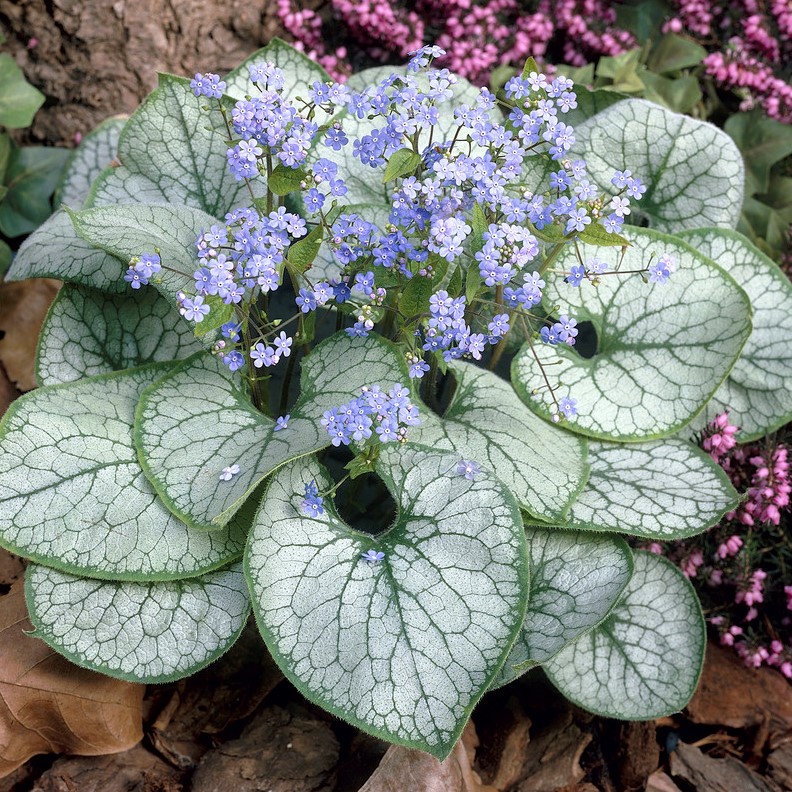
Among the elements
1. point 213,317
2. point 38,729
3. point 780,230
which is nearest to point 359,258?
point 213,317

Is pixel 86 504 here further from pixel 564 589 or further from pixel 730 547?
pixel 730 547

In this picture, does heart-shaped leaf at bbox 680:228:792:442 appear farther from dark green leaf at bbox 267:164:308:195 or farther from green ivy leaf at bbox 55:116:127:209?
green ivy leaf at bbox 55:116:127:209

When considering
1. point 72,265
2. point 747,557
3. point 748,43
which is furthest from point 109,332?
point 748,43

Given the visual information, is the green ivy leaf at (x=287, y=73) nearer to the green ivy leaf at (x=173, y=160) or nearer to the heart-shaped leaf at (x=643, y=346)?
the green ivy leaf at (x=173, y=160)

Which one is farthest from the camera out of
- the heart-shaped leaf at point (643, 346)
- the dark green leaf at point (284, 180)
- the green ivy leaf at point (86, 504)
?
the heart-shaped leaf at point (643, 346)

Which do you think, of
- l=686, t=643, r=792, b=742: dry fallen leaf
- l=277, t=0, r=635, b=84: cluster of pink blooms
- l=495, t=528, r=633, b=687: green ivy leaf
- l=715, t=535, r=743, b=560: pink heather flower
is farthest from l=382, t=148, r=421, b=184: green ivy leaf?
l=277, t=0, r=635, b=84: cluster of pink blooms

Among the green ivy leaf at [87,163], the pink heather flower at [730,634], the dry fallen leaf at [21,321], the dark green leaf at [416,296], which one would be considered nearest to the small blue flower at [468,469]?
the dark green leaf at [416,296]

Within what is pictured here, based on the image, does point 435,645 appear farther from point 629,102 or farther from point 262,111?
point 629,102
